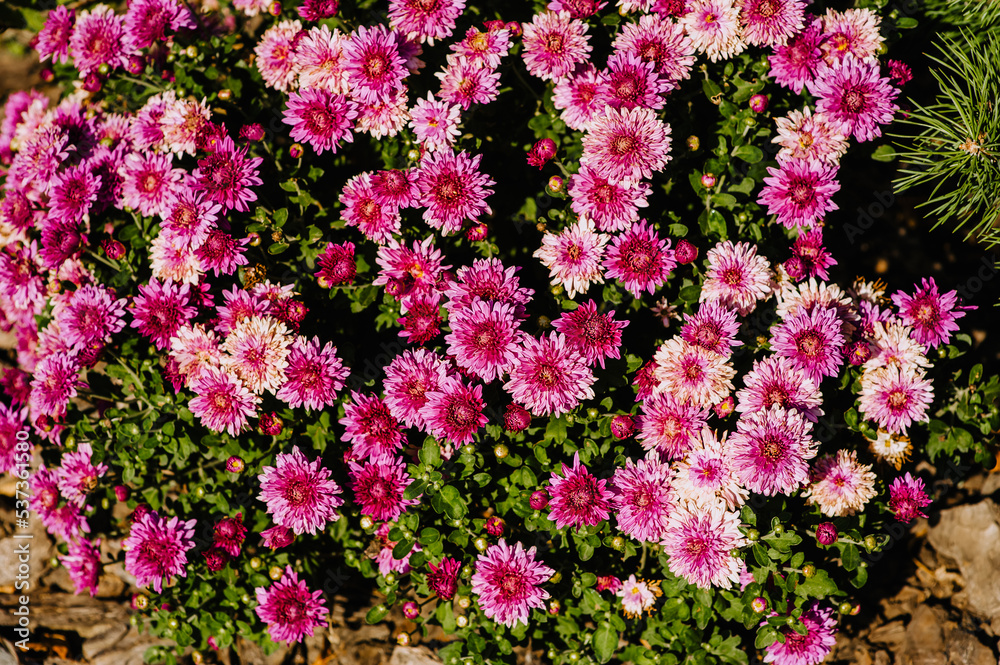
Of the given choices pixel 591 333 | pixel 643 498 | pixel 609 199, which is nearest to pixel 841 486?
pixel 643 498

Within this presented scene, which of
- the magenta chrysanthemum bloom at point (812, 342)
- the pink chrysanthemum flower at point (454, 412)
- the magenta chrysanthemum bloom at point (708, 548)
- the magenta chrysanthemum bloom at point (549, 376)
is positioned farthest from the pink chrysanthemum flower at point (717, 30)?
the magenta chrysanthemum bloom at point (708, 548)

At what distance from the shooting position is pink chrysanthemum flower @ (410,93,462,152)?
3449 mm

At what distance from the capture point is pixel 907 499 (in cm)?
338

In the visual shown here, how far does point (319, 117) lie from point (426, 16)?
2.65 ft

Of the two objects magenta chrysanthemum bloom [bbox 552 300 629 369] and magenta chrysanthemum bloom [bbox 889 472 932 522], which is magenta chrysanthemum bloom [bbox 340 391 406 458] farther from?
magenta chrysanthemum bloom [bbox 889 472 932 522]

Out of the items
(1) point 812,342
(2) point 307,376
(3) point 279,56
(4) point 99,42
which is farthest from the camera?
(4) point 99,42

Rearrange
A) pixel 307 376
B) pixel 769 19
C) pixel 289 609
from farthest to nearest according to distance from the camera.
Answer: pixel 289 609 → pixel 769 19 → pixel 307 376

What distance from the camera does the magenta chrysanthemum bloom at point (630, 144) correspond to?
10.9 feet

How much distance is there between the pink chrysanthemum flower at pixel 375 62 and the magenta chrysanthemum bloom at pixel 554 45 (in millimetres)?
712

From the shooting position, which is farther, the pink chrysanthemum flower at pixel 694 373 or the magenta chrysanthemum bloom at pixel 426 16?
the magenta chrysanthemum bloom at pixel 426 16

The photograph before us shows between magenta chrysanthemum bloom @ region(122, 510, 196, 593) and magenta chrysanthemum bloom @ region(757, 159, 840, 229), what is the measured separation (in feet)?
12.2

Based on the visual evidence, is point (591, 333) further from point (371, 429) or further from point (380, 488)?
point (380, 488)

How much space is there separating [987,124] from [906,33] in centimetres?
89

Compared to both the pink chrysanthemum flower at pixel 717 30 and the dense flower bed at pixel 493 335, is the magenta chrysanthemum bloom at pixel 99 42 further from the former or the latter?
the pink chrysanthemum flower at pixel 717 30
